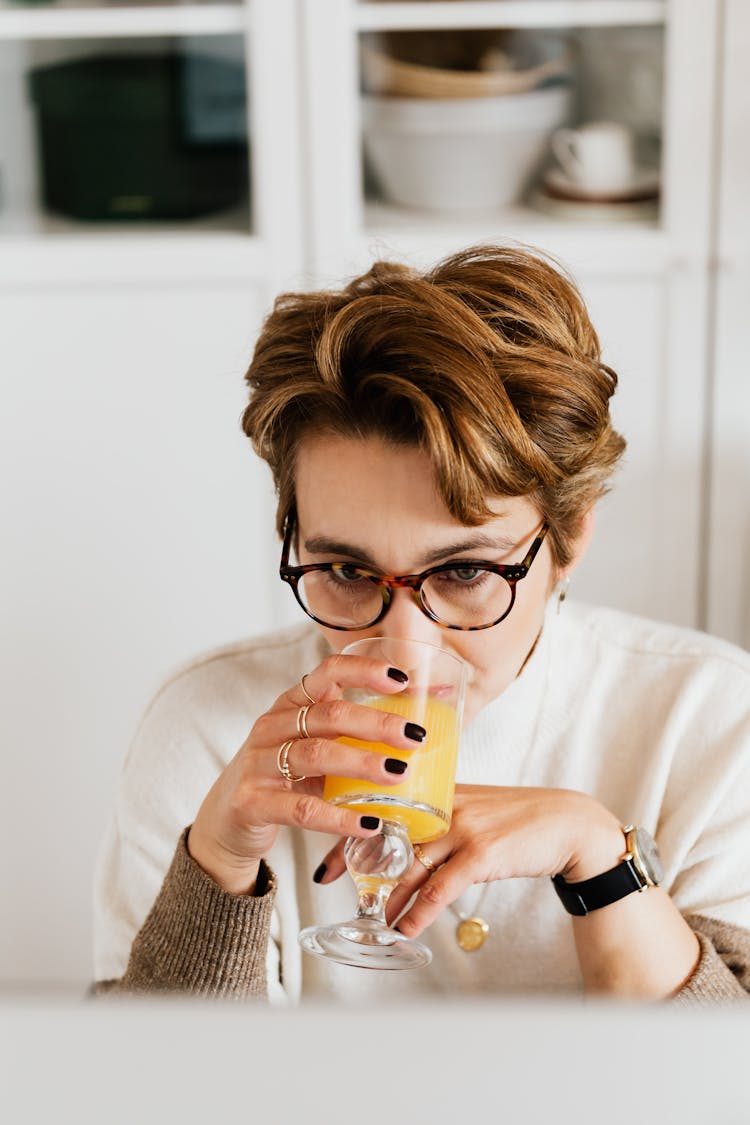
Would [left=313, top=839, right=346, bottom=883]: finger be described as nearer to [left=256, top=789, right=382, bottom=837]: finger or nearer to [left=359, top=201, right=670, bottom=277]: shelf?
[left=256, top=789, right=382, bottom=837]: finger

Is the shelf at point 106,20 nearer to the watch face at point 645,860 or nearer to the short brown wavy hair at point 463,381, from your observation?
the short brown wavy hair at point 463,381

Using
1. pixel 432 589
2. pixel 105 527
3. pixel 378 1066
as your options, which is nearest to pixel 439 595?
pixel 432 589

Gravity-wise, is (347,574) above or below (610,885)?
above

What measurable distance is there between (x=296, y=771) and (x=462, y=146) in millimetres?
1559

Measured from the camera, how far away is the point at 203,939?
106 cm

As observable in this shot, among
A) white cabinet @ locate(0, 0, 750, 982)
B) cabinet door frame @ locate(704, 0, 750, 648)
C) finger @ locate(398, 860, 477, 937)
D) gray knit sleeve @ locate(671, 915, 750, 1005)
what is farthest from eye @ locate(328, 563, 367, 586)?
cabinet door frame @ locate(704, 0, 750, 648)

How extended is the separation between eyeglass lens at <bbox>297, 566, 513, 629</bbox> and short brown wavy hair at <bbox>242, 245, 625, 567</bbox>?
0.06 meters

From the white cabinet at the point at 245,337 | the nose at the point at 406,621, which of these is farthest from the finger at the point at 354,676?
the white cabinet at the point at 245,337

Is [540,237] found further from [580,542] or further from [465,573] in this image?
[465,573]

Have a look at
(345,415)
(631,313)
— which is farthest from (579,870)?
(631,313)

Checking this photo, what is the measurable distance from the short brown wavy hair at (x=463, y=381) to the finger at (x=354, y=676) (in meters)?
0.18

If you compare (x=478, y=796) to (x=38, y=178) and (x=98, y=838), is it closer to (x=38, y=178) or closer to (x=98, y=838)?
(x=98, y=838)

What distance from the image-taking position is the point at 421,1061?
0.36m

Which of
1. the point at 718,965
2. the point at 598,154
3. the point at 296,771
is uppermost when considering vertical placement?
the point at 598,154
